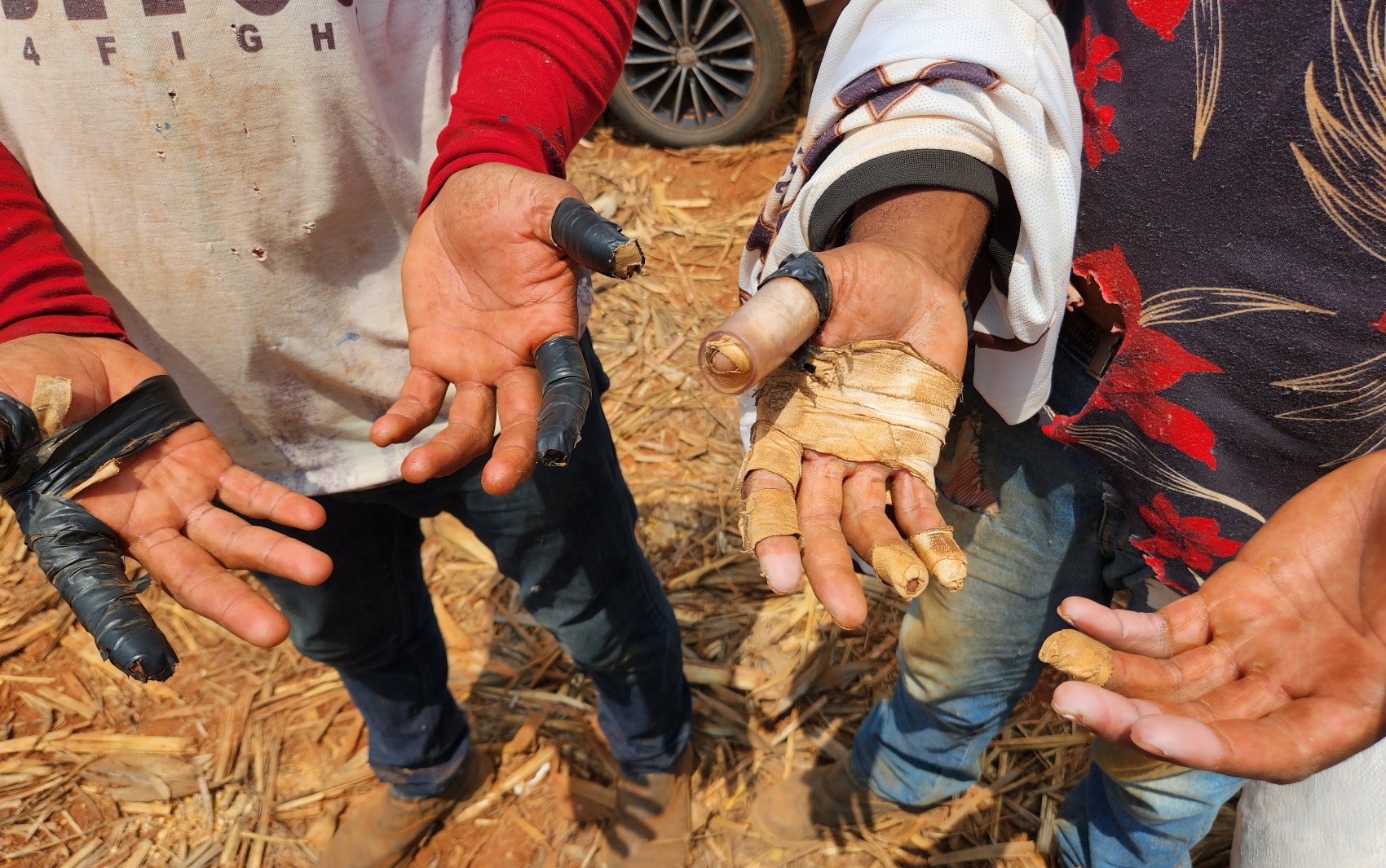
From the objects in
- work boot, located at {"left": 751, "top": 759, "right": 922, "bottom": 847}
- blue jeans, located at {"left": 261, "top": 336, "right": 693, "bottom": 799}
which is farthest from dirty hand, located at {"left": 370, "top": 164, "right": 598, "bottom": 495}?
work boot, located at {"left": 751, "top": 759, "right": 922, "bottom": 847}

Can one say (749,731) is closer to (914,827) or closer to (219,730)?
(914,827)

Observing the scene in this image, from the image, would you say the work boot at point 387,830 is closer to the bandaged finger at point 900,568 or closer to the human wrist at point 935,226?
the bandaged finger at point 900,568

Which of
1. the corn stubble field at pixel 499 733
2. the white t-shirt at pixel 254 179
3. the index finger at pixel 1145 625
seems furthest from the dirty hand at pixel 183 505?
the corn stubble field at pixel 499 733

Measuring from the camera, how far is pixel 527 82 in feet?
5.37

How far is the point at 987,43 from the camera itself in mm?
1412

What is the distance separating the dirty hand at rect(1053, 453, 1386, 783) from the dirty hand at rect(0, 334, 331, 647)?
1150 mm

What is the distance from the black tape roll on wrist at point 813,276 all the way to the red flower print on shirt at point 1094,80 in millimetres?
566

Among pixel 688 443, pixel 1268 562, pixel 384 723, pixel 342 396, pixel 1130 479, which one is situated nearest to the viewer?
pixel 1268 562

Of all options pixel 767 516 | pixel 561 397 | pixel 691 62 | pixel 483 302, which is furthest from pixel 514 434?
pixel 691 62

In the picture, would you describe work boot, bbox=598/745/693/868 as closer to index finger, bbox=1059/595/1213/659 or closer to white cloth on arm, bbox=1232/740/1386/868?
white cloth on arm, bbox=1232/740/1386/868

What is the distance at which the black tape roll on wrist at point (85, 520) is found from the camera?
1.23 meters

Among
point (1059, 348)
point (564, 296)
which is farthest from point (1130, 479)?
point (564, 296)

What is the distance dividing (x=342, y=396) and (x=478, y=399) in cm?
56

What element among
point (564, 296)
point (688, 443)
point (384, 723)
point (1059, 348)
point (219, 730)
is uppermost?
point (564, 296)
